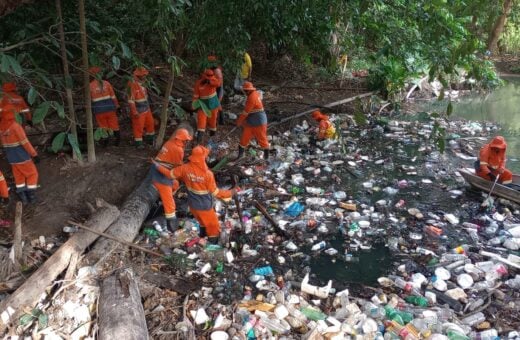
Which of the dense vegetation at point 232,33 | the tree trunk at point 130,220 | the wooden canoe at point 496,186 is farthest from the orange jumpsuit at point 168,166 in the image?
the wooden canoe at point 496,186

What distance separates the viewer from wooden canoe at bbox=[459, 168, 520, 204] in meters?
5.60

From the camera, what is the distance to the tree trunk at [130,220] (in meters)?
4.13

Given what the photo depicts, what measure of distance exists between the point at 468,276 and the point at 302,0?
4.12 meters

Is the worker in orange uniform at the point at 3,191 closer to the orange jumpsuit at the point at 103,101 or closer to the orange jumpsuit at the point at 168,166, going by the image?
the orange jumpsuit at the point at 103,101

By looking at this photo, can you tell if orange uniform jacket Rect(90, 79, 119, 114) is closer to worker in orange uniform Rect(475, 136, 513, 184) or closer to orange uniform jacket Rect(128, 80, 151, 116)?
orange uniform jacket Rect(128, 80, 151, 116)

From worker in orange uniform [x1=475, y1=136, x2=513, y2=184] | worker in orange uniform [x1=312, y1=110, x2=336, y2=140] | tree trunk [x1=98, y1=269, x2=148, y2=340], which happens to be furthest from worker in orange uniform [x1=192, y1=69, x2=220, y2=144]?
worker in orange uniform [x1=475, y1=136, x2=513, y2=184]

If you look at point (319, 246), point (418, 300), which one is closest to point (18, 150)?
point (319, 246)

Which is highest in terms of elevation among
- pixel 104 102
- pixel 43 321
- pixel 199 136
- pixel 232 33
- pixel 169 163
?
pixel 232 33

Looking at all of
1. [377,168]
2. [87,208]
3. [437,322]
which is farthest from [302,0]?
[437,322]

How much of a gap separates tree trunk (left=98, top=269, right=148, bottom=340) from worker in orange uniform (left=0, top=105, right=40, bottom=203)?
7.23 ft

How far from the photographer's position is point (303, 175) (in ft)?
21.7

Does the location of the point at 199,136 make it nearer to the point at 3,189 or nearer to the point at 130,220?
the point at 130,220

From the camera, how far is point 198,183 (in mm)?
4410

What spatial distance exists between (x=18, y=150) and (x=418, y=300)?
4.84 meters
